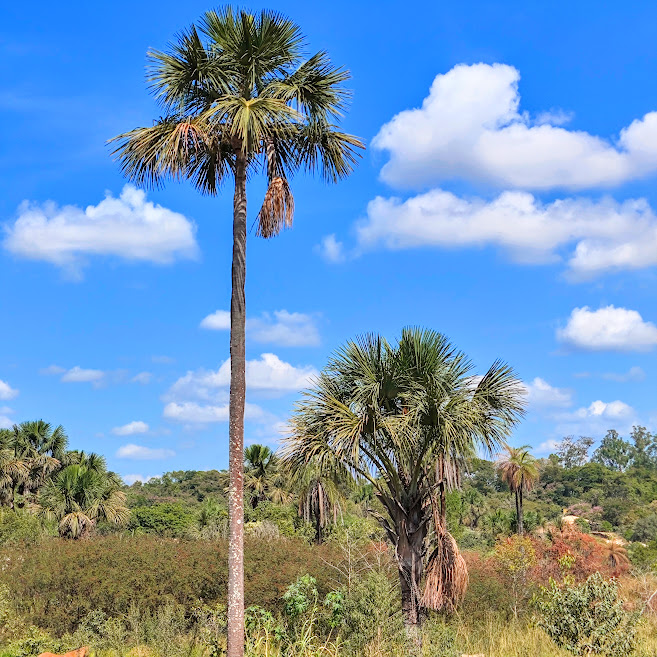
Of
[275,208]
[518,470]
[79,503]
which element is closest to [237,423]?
[275,208]

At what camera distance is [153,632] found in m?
15.6

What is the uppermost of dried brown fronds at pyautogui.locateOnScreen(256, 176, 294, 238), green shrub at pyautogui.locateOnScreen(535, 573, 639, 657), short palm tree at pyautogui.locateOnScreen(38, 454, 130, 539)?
dried brown fronds at pyautogui.locateOnScreen(256, 176, 294, 238)

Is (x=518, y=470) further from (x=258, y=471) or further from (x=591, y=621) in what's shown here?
(x=591, y=621)

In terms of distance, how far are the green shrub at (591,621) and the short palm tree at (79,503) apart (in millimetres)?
25691

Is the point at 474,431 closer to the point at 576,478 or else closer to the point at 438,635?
the point at 438,635

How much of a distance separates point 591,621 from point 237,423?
6.14m

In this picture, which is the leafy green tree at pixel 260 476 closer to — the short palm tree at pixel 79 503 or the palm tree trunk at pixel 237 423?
the short palm tree at pixel 79 503

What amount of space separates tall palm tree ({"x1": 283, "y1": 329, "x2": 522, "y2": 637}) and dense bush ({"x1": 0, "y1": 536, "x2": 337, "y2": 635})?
3.74 m

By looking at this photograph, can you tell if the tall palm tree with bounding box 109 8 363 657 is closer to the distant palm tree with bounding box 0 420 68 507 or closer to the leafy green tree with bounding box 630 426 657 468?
the distant palm tree with bounding box 0 420 68 507

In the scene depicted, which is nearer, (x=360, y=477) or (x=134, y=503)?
(x=360, y=477)

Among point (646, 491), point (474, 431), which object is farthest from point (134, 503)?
point (474, 431)

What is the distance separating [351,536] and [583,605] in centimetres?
722

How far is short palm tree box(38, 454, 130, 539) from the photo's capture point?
33.4m

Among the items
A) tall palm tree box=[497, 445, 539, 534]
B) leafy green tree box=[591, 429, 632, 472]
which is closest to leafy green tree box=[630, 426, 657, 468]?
leafy green tree box=[591, 429, 632, 472]
